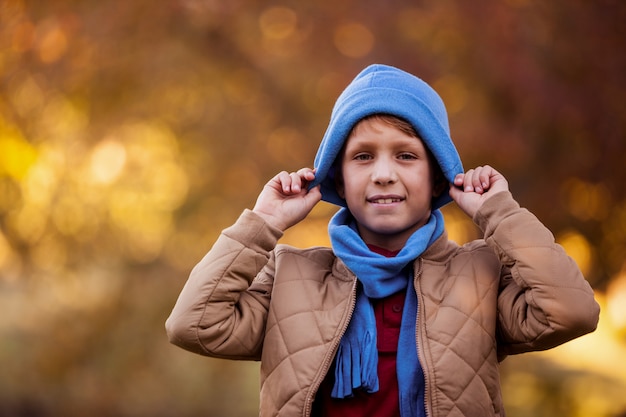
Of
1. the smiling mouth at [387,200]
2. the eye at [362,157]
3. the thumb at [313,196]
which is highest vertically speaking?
the eye at [362,157]

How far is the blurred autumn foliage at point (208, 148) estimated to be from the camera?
14.4ft

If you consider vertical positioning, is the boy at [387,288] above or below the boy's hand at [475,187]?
below

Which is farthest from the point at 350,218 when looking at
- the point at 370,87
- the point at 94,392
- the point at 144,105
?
the point at 94,392

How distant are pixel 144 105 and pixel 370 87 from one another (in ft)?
9.11

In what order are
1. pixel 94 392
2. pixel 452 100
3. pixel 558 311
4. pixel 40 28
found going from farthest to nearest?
pixel 94 392, pixel 40 28, pixel 452 100, pixel 558 311

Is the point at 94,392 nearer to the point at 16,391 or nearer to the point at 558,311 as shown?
the point at 16,391

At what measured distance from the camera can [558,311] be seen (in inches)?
87.1

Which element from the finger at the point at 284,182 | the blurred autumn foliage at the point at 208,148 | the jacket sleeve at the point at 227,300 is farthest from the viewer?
the blurred autumn foliage at the point at 208,148

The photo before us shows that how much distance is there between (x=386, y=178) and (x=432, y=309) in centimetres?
41

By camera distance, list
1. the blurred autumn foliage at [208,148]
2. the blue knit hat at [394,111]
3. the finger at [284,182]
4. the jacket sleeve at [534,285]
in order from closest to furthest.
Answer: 1. the jacket sleeve at [534,285]
2. the blue knit hat at [394,111]
3. the finger at [284,182]
4. the blurred autumn foliage at [208,148]

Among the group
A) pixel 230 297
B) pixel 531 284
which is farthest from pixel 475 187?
pixel 230 297

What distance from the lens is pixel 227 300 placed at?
2387mm

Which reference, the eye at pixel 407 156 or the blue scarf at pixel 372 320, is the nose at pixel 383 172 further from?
the blue scarf at pixel 372 320

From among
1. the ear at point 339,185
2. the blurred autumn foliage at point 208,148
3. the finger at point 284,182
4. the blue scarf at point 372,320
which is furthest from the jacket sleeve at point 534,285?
the blurred autumn foliage at point 208,148
